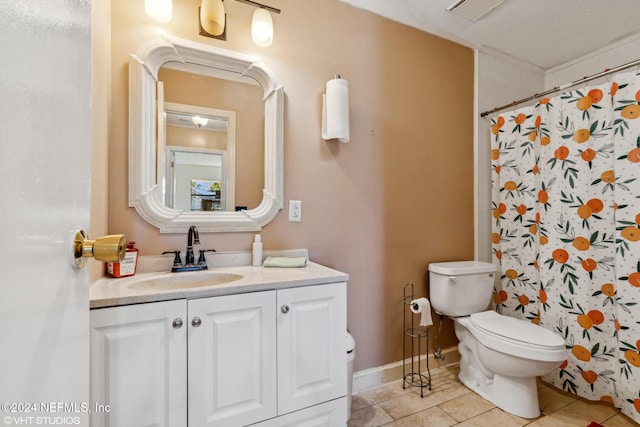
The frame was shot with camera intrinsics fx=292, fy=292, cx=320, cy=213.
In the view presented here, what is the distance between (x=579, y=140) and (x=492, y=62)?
1.01 m

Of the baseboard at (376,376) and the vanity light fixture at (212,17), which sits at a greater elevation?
the vanity light fixture at (212,17)

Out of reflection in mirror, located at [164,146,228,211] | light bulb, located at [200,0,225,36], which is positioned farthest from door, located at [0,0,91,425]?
light bulb, located at [200,0,225,36]

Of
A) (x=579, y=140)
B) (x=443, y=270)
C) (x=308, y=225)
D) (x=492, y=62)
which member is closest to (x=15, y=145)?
(x=308, y=225)

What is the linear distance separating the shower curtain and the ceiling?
59 centimetres

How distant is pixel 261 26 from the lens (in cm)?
154

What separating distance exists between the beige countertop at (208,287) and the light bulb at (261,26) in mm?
1216

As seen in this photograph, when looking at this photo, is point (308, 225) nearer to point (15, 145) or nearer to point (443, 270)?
point (443, 270)

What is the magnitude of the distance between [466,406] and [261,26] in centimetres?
244

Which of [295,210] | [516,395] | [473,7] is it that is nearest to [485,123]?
[473,7]

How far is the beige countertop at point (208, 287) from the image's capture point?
3.20ft

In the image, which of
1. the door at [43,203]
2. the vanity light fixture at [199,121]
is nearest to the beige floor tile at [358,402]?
the door at [43,203]

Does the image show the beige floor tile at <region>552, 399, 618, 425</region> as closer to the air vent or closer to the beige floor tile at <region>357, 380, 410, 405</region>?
the beige floor tile at <region>357, 380, 410, 405</region>

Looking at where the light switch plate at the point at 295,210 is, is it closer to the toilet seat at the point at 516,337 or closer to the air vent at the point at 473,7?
the toilet seat at the point at 516,337

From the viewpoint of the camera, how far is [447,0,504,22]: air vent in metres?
1.83
